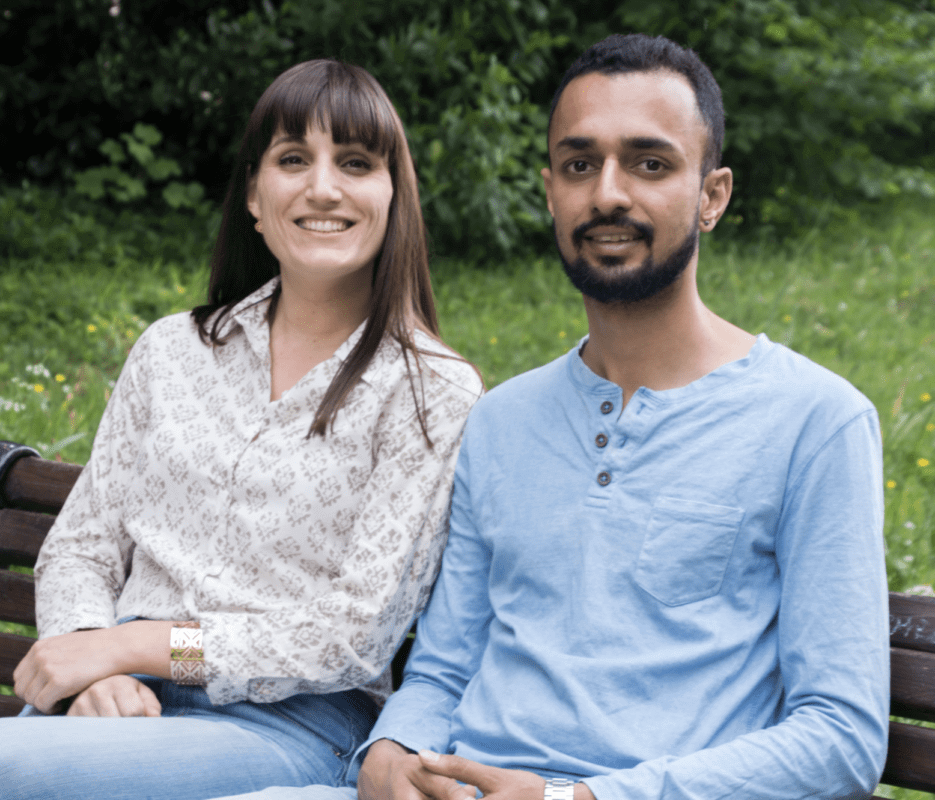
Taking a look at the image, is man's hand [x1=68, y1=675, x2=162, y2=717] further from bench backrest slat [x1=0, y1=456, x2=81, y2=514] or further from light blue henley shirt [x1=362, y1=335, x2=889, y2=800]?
bench backrest slat [x1=0, y1=456, x2=81, y2=514]

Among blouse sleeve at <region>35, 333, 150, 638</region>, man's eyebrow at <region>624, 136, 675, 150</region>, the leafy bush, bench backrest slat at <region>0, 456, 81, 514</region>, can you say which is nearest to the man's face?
man's eyebrow at <region>624, 136, 675, 150</region>

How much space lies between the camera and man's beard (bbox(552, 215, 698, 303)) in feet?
6.14

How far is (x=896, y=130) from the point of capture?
333 inches

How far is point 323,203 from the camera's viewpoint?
224cm

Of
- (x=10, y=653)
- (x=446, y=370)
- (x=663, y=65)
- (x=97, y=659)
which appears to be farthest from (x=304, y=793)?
(x=663, y=65)

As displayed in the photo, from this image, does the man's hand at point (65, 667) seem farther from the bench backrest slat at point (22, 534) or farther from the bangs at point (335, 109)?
the bangs at point (335, 109)

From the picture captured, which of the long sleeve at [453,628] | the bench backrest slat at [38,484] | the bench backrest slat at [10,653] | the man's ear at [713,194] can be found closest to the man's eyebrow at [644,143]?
the man's ear at [713,194]

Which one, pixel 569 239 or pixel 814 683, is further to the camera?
pixel 569 239

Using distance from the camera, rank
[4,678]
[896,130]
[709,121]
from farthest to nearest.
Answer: [896,130] < [4,678] < [709,121]

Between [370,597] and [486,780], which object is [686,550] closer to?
[486,780]

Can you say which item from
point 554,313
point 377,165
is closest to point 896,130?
point 554,313

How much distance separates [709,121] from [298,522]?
43.4 inches

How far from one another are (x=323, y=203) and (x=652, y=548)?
1015 mm

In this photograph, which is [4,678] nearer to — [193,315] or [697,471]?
[193,315]
